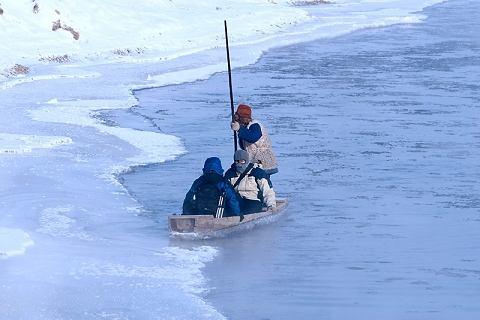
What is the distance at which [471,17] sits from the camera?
1907 inches

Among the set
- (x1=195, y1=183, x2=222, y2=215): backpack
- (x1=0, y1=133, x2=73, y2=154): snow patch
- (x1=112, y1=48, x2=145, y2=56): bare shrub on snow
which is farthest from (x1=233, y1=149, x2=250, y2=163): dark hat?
(x1=112, y1=48, x2=145, y2=56): bare shrub on snow

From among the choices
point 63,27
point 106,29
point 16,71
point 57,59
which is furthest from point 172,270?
point 106,29

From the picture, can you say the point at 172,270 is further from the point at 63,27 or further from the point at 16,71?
the point at 63,27

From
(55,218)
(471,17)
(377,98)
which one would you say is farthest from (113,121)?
(471,17)

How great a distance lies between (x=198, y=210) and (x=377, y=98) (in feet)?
37.7

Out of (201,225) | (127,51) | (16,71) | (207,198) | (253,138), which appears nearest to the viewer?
(201,225)

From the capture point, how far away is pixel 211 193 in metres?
12.8

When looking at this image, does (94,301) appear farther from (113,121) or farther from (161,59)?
(161,59)

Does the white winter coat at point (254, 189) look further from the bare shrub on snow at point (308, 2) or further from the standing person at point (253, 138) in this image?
the bare shrub on snow at point (308, 2)

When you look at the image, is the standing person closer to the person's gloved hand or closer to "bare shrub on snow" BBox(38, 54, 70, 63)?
the person's gloved hand

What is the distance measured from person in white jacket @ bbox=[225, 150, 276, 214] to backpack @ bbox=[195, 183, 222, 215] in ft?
1.65

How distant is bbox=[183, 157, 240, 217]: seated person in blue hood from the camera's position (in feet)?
41.6

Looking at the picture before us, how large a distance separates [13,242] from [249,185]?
2706 millimetres

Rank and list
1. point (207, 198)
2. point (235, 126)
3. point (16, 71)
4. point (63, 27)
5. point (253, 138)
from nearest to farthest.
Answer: point (207, 198) → point (235, 126) → point (253, 138) → point (16, 71) → point (63, 27)
